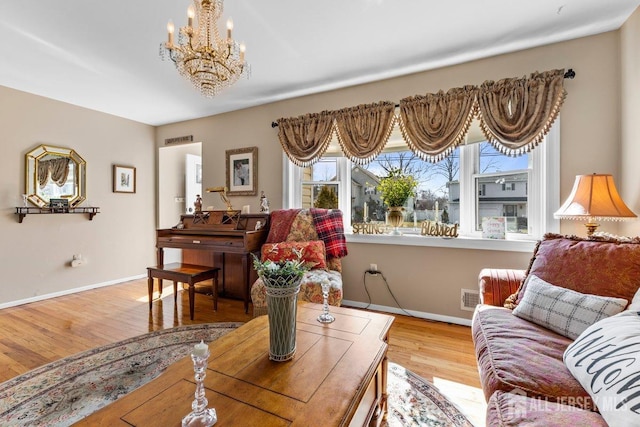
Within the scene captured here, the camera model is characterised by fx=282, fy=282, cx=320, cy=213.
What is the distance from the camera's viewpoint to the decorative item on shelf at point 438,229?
2736 millimetres

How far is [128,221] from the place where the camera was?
433cm

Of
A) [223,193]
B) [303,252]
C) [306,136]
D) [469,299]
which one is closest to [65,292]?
[223,193]

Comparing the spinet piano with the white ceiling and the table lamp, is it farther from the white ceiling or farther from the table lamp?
the table lamp

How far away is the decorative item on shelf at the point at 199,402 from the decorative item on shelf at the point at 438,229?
97.0 inches

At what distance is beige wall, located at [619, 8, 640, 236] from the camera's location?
191 centimetres

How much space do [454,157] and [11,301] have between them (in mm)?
5068

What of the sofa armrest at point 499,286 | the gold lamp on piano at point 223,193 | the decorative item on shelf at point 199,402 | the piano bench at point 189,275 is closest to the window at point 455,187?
the gold lamp on piano at point 223,193

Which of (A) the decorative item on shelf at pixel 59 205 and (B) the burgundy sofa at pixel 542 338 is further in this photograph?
(A) the decorative item on shelf at pixel 59 205

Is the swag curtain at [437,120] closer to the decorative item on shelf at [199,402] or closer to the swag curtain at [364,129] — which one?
the swag curtain at [364,129]

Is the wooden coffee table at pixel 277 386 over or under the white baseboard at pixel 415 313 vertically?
over

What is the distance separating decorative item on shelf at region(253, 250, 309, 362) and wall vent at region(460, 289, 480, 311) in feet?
6.68

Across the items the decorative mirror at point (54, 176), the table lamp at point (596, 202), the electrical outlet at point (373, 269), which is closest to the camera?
the table lamp at point (596, 202)

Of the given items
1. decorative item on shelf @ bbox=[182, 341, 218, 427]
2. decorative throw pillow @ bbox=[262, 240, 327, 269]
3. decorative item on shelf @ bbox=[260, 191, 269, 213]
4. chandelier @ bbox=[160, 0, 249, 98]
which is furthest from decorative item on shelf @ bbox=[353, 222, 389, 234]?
decorative item on shelf @ bbox=[182, 341, 218, 427]

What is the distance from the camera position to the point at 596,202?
1821mm
